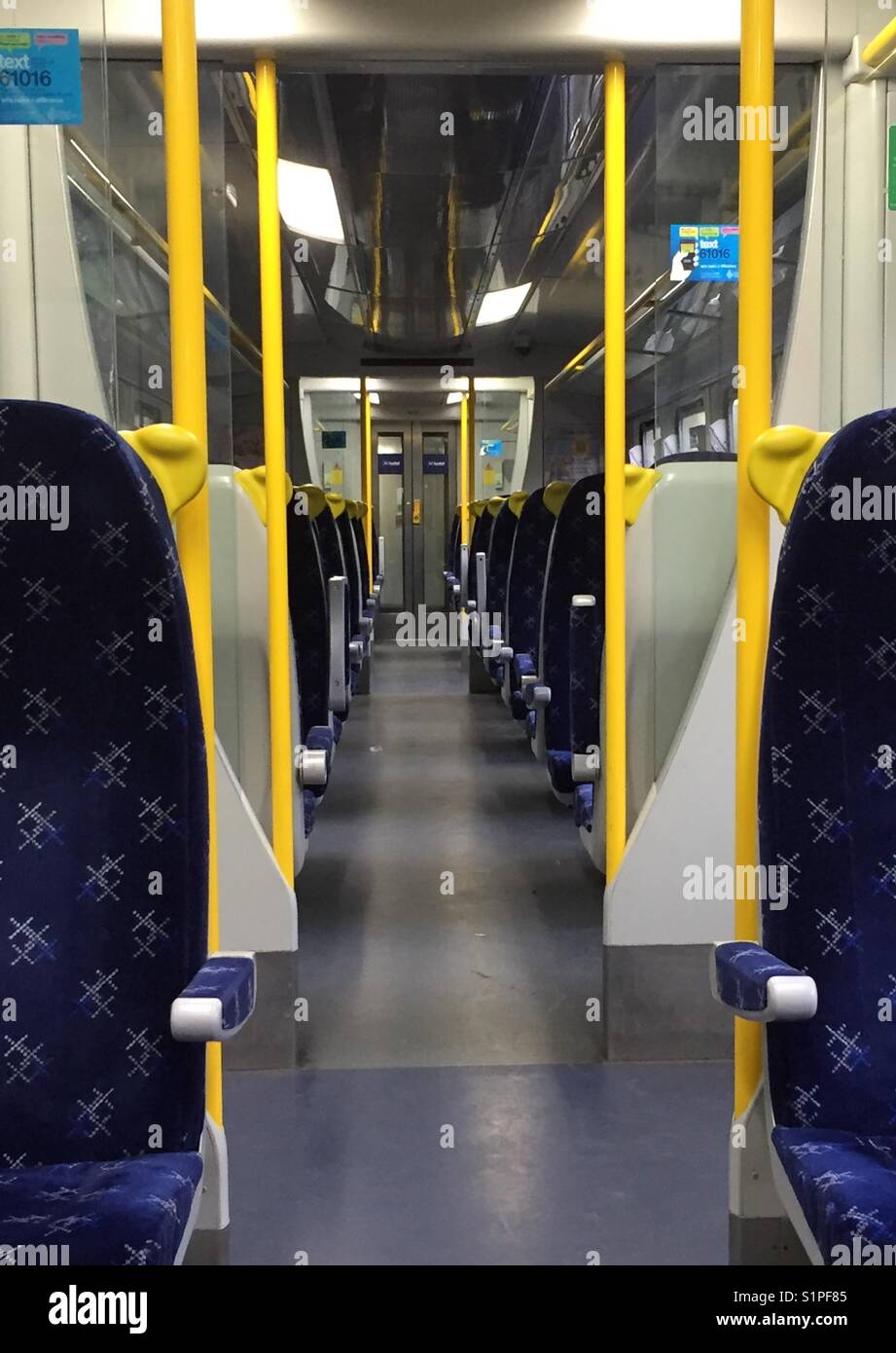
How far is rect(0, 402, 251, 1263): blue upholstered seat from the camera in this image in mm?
1403

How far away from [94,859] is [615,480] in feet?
6.08

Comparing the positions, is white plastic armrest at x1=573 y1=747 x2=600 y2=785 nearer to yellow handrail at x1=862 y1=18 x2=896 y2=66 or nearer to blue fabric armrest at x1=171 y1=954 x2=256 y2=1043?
yellow handrail at x1=862 y1=18 x2=896 y2=66

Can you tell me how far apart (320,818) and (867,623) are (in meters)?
4.11

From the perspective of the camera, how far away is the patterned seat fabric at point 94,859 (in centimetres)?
141

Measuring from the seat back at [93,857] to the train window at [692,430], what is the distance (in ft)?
6.15

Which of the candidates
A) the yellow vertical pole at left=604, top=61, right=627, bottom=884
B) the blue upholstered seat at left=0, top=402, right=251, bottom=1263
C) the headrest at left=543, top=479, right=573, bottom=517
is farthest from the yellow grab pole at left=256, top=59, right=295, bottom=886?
the headrest at left=543, top=479, right=573, bottom=517

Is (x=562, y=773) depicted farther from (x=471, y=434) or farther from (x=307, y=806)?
(x=471, y=434)

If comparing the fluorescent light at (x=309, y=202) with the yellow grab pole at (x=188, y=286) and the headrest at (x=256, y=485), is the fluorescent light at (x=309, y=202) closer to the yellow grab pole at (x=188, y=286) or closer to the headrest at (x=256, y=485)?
the headrest at (x=256, y=485)

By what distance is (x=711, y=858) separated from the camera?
3.02 m

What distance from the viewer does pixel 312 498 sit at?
4113mm

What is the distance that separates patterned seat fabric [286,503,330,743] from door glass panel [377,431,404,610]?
32.0 ft

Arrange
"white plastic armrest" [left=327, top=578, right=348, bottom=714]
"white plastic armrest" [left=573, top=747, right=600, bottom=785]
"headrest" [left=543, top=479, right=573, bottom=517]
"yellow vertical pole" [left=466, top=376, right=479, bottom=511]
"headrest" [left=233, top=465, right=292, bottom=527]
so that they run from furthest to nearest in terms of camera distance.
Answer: "yellow vertical pole" [left=466, top=376, right=479, bottom=511]
"headrest" [left=543, top=479, right=573, bottom=517]
"white plastic armrest" [left=327, top=578, right=348, bottom=714]
"white plastic armrest" [left=573, top=747, right=600, bottom=785]
"headrest" [left=233, top=465, right=292, bottom=527]

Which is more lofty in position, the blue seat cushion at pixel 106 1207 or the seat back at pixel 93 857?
the seat back at pixel 93 857

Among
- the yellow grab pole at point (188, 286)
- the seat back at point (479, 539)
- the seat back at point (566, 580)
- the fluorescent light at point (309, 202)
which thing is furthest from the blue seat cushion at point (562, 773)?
the seat back at point (479, 539)
